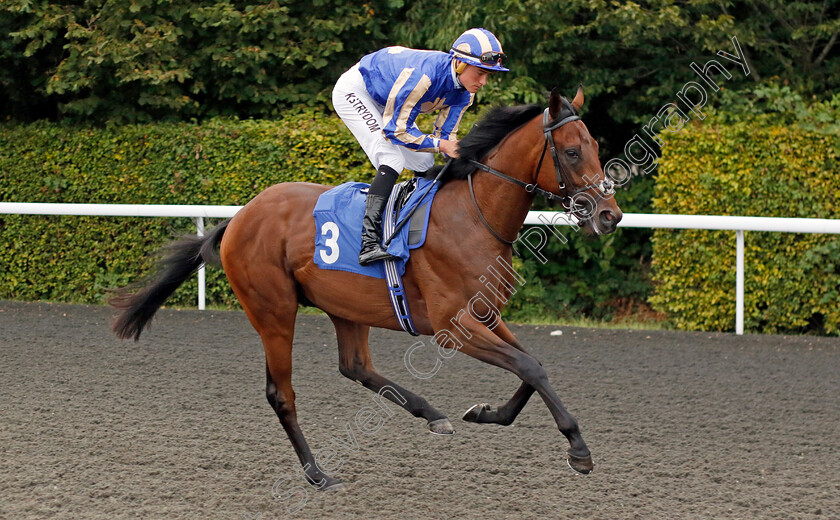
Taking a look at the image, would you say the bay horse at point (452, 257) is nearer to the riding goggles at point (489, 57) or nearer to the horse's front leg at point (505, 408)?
the horse's front leg at point (505, 408)

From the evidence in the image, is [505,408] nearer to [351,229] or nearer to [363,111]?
[351,229]

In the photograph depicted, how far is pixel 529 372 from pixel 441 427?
2.45 ft

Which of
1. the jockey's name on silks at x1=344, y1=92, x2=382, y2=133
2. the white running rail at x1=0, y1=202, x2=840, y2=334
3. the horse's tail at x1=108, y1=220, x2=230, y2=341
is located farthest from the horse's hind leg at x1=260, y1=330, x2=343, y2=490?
the white running rail at x1=0, y1=202, x2=840, y2=334

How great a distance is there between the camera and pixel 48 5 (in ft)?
32.3

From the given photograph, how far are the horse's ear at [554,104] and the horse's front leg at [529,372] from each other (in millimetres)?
963

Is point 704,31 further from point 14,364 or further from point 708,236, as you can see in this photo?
point 14,364

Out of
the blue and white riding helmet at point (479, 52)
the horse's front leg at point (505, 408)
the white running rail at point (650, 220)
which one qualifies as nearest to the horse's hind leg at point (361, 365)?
the horse's front leg at point (505, 408)

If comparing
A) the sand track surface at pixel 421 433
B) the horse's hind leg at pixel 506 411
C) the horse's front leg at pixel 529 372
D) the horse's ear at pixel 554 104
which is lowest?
the sand track surface at pixel 421 433

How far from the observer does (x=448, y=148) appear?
4.23m

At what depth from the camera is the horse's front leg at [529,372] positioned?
359 cm

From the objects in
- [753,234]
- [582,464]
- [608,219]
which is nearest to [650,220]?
[753,234]

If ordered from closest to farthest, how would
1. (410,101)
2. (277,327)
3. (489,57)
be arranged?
1. (489,57)
2. (410,101)
3. (277,327)

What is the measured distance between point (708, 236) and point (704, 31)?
233cm

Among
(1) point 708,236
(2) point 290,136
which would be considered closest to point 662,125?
(1) point 708,236
